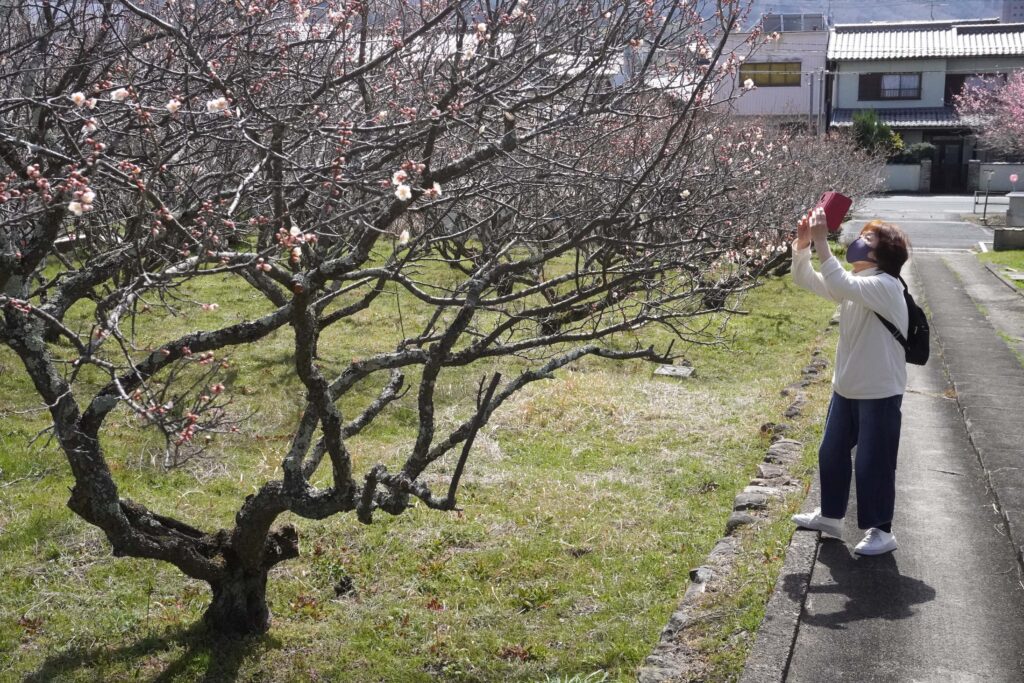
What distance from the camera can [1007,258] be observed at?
71.7 ft

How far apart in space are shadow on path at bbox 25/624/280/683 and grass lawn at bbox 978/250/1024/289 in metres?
17.7

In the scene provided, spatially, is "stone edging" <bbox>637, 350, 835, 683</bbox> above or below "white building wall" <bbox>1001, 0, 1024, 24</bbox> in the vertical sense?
below

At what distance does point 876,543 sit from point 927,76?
4751 centimetres

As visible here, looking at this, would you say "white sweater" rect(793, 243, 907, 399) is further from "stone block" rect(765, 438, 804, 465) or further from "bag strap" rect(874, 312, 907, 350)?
"stone block" rect(765, 438, 804, 465)

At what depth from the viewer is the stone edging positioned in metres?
4.79

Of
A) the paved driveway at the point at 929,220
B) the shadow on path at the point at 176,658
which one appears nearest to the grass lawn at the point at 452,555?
the shadow on path at the point at 176,658

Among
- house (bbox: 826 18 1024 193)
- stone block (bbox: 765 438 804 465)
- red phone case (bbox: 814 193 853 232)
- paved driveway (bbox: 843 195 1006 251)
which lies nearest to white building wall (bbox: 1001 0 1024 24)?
house (bbox: 826 18 1024 193)

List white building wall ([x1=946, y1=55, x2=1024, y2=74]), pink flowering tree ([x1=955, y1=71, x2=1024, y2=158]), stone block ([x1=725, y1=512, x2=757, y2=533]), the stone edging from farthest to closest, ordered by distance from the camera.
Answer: white building wall ([x1=946, y1=55, x2=1024, y2=74]) < pink flowering tree ([x1=955, y1=71, x2=1024, y2=158]) < stone block ([x1=725, y1=512, x2=757, y2=533]) < the stone edging

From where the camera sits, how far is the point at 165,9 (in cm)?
589

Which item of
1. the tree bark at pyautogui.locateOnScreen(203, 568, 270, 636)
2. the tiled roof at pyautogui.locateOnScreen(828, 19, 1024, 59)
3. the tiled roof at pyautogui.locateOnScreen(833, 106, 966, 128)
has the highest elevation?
the tiled roof at pyautogui.locateOnScreen(828, 19, 1024, 59)

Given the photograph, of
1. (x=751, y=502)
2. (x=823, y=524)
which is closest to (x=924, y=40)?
(x=751, y=502)

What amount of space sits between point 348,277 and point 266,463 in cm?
435

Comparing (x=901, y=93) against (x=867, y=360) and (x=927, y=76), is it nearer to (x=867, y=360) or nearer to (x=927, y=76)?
(x=927, y=76)

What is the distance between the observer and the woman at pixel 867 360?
17.1ft
